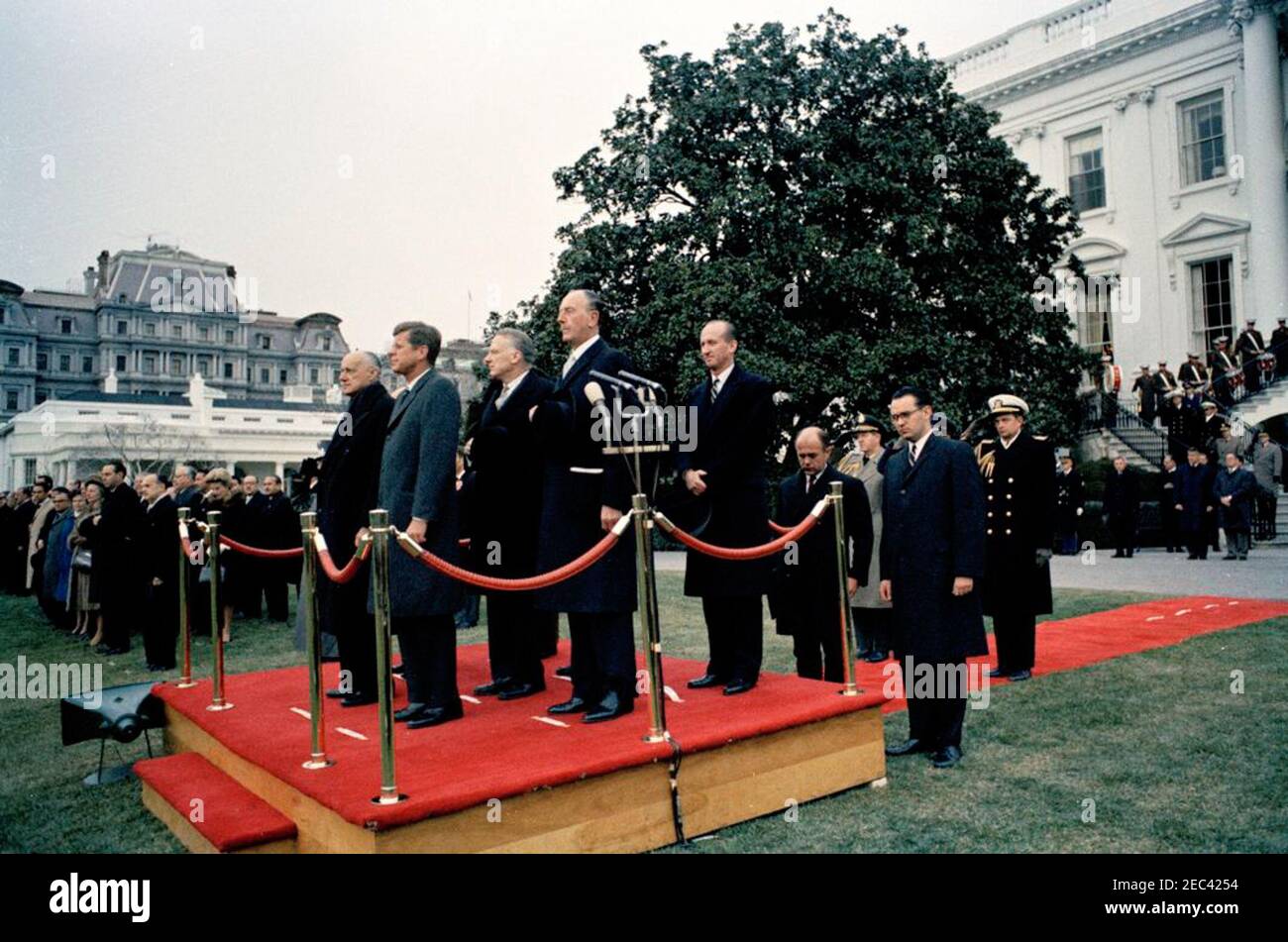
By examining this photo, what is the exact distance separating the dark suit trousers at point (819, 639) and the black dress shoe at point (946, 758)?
1167 millimetres

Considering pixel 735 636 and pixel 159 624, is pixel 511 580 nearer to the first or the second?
pixel 735 636

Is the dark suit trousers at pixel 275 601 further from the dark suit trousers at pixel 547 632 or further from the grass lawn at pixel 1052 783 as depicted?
the dark suit trousers at pixel 547 632

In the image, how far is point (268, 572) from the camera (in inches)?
498

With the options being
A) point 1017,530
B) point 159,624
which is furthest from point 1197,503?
point 159,624

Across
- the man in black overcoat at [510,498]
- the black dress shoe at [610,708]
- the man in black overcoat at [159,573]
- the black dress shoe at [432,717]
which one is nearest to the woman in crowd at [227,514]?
the man in black overcoat at [159,573]

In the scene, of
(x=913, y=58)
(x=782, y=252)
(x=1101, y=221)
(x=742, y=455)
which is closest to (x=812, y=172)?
(x=782, y=252)

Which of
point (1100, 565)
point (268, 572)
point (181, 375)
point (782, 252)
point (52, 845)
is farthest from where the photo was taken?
point (181, 375)

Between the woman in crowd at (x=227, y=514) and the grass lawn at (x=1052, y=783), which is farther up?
the woman in crowd at (x=227, y=514)

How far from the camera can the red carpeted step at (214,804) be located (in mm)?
3795

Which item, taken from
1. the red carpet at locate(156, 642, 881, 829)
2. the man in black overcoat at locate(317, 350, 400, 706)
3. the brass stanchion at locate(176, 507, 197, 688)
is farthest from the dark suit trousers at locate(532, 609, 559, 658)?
the brass stanchion at locate(176, 507, 197, 688)

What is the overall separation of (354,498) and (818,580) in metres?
3.02

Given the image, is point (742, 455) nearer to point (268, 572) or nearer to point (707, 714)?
Result: point (707, 714)
